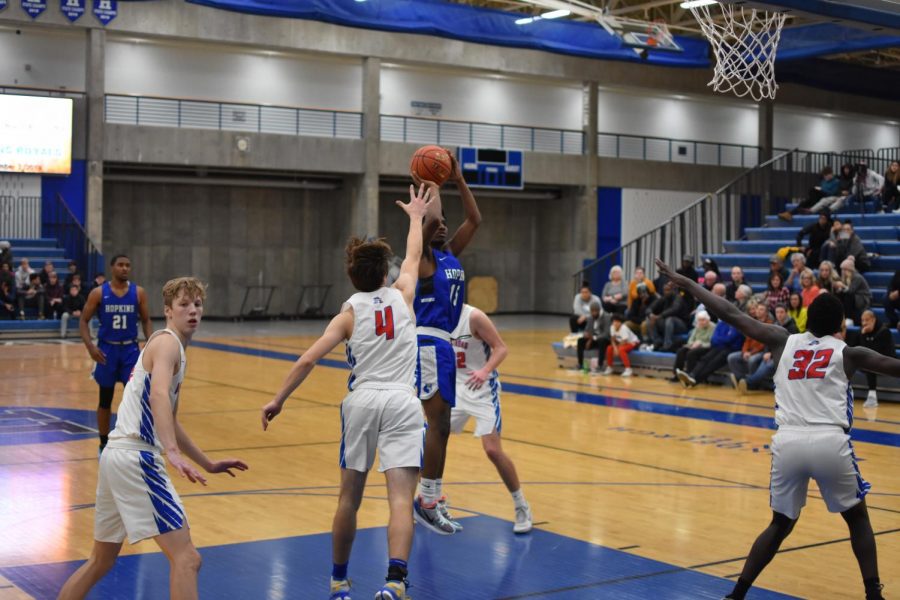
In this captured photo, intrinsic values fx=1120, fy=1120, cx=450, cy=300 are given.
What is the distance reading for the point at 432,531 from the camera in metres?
6.67

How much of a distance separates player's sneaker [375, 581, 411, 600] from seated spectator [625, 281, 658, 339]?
12518 mm

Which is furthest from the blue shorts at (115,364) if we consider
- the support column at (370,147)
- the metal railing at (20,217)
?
the support column at (370,147)

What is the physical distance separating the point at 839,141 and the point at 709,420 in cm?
2738

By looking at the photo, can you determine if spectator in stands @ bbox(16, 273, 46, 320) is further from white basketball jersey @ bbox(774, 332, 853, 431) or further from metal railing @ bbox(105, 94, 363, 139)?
white basketball jersey @ bbox(774, 332, 853, 431)

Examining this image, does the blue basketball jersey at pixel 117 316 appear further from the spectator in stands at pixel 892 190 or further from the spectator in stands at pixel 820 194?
the spectator in stands at pixel 820 194

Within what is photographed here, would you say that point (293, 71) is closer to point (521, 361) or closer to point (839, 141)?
point (521, 361)

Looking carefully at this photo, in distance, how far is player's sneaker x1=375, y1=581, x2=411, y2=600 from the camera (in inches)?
183

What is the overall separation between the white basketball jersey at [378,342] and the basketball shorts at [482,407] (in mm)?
1777

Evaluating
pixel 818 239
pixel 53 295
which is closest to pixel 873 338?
pixel 818 239

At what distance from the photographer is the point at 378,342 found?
499 centimetres

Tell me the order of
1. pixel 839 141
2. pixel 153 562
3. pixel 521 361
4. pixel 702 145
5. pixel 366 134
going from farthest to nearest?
pixel 839 141 < pixel 702 145 < pixel 366 134 < pixel 521 361 < pixel 153 562

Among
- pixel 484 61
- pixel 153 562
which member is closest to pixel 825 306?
pixel 153 562

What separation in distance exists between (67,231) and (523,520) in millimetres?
21028

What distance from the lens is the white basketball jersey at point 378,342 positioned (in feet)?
16.4
